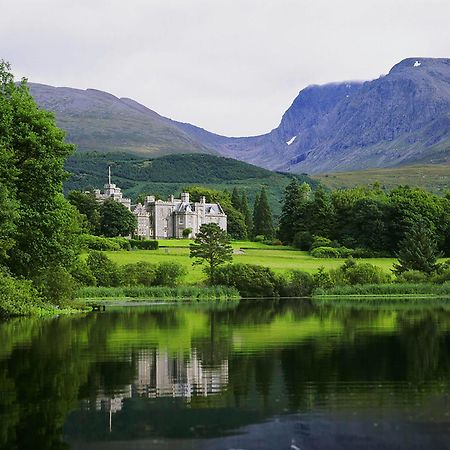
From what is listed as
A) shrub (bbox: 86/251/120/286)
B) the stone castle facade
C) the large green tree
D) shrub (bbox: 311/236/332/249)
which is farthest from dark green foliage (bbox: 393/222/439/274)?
the stone castle facade

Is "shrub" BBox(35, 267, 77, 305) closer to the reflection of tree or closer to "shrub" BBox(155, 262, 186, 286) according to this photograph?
the reflection of tree

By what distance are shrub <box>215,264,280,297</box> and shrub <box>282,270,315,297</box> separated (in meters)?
2.12

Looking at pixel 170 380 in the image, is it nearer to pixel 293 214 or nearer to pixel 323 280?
pixel 323 280

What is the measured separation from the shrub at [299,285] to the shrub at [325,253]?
90.2 feet

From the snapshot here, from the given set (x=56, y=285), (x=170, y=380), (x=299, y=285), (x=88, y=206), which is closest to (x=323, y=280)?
(x=299, y=285)

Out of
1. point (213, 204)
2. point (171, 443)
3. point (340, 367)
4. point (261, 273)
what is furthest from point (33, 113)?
point (213, 204)

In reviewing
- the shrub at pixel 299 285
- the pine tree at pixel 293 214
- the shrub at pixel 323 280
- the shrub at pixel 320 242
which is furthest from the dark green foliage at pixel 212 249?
the pine tree at pixel 293 214

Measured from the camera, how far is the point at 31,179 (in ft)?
145

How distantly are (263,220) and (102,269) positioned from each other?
85147 mm

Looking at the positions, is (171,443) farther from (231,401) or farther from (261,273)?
(261,273)

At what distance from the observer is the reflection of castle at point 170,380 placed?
1669 centimetres

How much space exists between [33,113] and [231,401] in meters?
32.1

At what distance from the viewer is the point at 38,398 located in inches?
642

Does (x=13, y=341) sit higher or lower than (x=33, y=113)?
lower
